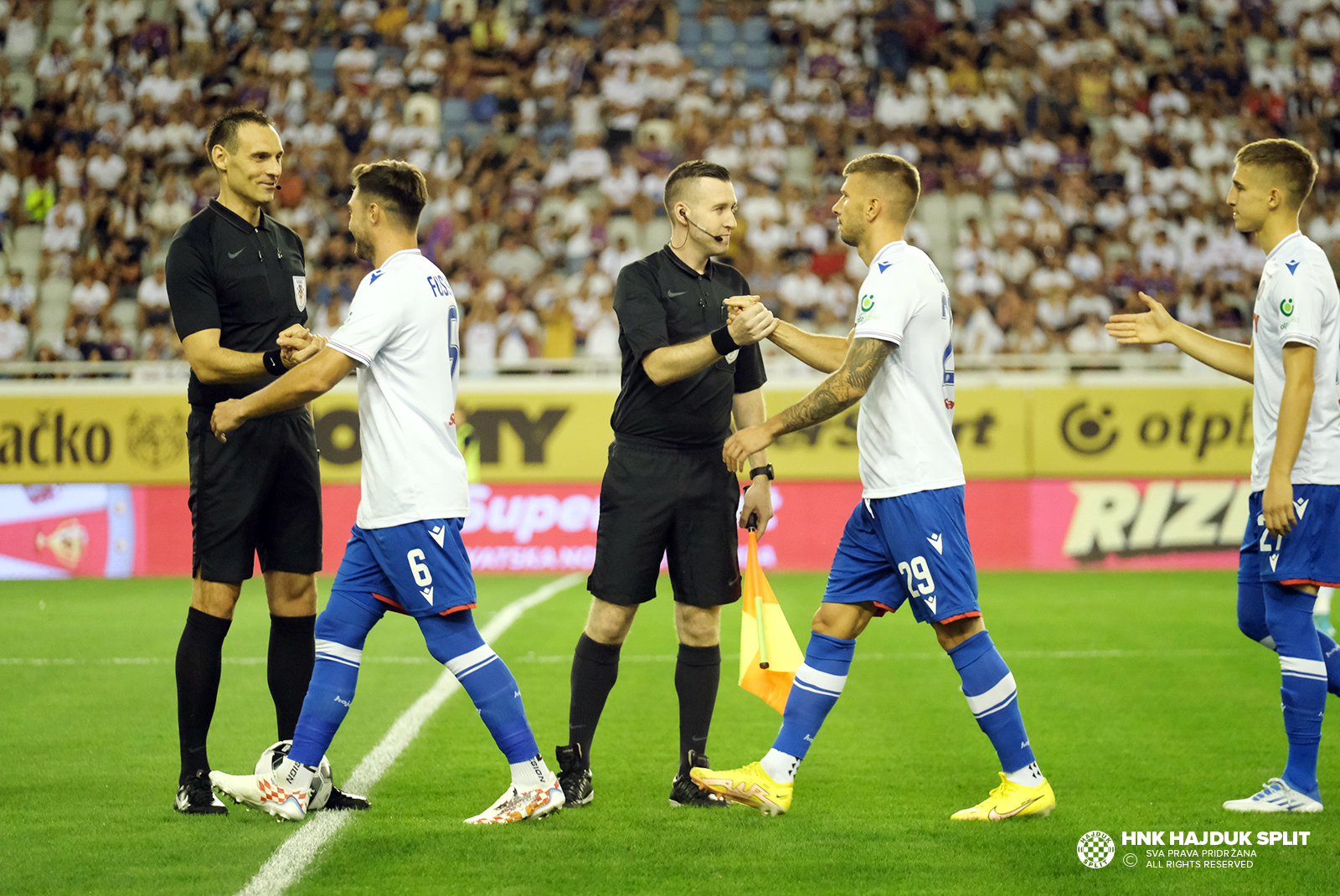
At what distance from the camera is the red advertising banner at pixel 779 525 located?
13859 millimetres

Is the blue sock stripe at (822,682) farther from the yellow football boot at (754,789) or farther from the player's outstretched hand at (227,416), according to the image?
the player's outstretched hand at (227,416)

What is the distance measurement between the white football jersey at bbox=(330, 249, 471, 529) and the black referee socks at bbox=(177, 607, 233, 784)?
31.5 inches

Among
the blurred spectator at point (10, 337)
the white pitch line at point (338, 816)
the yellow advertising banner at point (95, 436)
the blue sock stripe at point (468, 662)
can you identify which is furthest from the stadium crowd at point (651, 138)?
the blue sock stripe at point (468, 662)

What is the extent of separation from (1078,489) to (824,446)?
2.90 metres

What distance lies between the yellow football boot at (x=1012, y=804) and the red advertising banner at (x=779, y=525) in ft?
30.2

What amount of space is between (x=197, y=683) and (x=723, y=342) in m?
2.36

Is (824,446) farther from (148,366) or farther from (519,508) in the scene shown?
(148,366)

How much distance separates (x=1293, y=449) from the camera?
15.0 feet

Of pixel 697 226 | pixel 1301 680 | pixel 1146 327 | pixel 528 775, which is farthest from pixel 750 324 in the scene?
pixel 1301 680

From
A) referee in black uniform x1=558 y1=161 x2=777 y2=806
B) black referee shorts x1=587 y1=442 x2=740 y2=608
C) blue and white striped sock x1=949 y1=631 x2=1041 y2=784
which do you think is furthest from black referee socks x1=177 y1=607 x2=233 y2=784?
blue and white striped sock x1=949 y1=631 x2=1041 y2=784

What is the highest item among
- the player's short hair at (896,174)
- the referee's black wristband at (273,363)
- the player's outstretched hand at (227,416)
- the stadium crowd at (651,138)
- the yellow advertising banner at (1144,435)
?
the stadium crowd at (651,138)

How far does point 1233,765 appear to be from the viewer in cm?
556

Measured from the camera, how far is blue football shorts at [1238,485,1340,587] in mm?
4637

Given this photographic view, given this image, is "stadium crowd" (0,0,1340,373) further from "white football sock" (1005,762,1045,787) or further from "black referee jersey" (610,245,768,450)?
"white football sock" (1005,762,1045,787)
